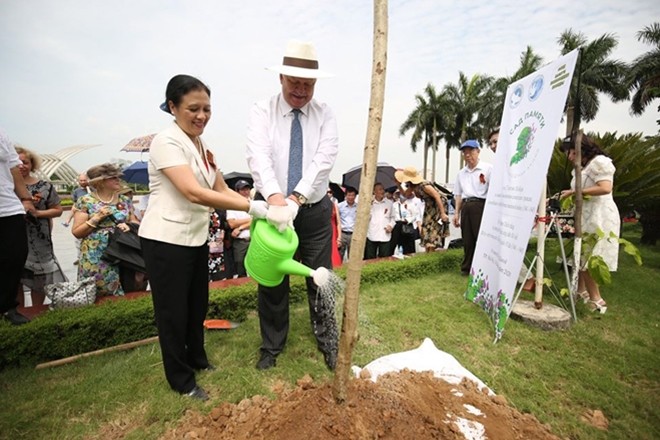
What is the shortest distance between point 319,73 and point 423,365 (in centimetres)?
210

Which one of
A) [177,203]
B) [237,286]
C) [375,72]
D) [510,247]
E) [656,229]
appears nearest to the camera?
[375,72]

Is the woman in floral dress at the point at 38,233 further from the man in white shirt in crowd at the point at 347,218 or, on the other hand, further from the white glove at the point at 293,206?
the man in white shirt in crowd at the point at 347,218

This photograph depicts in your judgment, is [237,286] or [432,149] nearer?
[237,286]

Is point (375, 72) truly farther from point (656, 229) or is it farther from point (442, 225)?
point (656, 229)

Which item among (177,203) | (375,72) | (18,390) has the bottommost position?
(18,390)

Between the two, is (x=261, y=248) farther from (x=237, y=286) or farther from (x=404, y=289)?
(x=404, y=289)

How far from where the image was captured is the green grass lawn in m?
2.07

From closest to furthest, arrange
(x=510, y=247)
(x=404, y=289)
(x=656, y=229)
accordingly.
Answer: (x=510, y=247) < (x=404, y=289) < (x=656, y=229)

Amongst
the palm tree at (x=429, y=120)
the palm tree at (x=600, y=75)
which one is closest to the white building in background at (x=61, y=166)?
the palm tree at (x=429, y=120)

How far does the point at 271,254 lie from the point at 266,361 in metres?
1.22

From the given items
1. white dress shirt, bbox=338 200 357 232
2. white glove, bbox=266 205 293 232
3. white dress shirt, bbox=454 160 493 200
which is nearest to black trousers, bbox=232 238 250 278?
white dress shirt, bbox=338 200 357 232

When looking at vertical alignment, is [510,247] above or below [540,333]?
above

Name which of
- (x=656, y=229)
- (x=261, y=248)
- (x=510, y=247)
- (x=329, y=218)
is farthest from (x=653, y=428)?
(x=656, y=229)

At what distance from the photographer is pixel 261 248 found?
1830 millimetres
